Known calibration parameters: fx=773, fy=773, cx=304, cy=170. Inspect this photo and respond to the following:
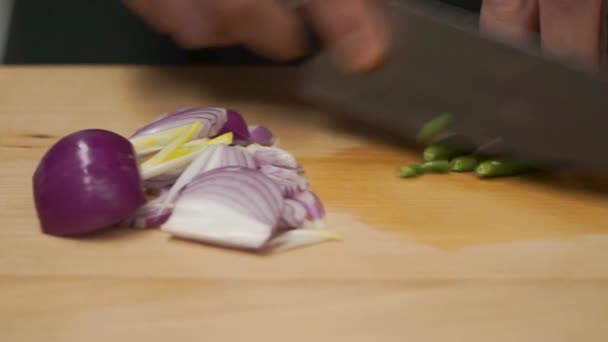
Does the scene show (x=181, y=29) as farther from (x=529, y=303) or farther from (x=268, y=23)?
(x=529, y=303)

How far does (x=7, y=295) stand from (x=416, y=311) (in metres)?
0.50

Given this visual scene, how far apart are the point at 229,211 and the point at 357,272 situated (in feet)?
0.61

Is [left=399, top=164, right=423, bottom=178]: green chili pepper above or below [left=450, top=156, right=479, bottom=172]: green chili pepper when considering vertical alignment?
below

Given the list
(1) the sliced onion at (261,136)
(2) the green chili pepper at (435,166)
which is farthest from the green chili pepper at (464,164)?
(1) the sliced onion at (261,136)

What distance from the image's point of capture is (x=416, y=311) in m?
0.92

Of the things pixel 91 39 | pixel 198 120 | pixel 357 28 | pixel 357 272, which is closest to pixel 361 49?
pixel 357 28

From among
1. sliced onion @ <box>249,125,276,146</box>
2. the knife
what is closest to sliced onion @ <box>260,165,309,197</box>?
sliced onion @ <box>249,125,276,146</box>

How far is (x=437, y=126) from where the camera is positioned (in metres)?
1.24

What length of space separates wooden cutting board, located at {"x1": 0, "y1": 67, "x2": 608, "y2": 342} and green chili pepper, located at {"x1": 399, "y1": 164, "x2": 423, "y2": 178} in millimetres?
14

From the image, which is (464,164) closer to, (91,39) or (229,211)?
(229,211)

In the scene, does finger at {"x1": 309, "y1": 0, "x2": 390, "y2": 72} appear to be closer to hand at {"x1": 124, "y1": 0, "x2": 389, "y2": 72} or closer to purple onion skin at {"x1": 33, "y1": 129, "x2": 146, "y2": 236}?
hand at {"x1": 124, "y1": 0, "x2": 389, "y2": 72}

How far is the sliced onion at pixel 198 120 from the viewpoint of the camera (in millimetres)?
1206

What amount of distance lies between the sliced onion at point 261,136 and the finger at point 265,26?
0.48 ft

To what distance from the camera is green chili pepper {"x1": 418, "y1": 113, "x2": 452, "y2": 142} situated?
1.24 meters
